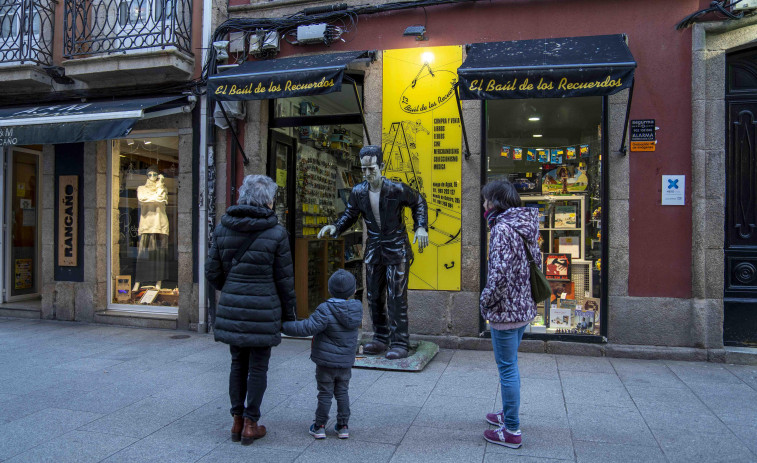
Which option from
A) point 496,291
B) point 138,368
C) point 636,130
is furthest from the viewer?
point 636,130

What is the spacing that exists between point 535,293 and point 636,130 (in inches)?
138

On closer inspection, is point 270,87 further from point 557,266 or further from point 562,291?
point 562,291

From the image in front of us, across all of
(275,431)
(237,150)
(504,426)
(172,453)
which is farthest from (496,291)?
(237,150)

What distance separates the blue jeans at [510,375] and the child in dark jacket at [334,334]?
0.98 metres

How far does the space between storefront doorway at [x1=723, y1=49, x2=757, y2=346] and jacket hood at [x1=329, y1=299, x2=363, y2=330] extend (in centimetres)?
473

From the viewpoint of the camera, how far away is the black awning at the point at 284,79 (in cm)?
613

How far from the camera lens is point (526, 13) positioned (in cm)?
670

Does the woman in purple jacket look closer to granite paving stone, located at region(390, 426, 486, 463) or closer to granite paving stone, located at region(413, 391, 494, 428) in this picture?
granite paving stone, located at region(390, 426, 486, 463)

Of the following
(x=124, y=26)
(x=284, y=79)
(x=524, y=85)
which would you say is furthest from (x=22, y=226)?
(x=524, y=85)

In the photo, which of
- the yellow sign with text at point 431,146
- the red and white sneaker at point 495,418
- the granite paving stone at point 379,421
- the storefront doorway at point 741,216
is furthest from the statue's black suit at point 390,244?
the storefront doorway at point 741,216

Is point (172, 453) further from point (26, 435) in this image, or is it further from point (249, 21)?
point (249, 21)

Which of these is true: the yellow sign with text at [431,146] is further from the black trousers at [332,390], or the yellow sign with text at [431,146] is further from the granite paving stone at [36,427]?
the granite paving stone at [36,427]

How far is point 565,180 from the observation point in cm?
675

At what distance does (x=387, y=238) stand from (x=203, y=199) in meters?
3.17
